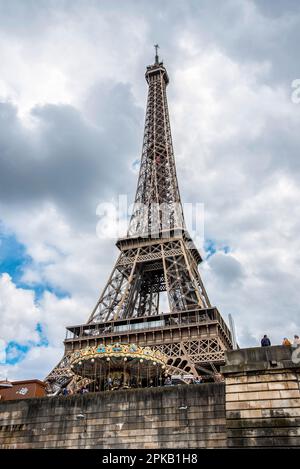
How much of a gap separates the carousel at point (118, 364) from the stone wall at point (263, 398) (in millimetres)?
12052

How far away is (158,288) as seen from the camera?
62938 mm

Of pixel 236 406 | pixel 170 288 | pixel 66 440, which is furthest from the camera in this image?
pixel 170 288

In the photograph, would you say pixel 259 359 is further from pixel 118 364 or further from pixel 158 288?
pixel 158 288

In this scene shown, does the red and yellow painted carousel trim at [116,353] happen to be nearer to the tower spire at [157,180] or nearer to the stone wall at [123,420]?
the stone wall at [123,420]

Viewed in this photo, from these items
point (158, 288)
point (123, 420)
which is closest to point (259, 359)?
point (123, 420)

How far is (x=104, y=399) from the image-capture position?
20.3 meters

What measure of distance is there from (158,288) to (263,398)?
48.1 metres

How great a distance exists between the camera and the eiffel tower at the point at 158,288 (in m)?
42.2

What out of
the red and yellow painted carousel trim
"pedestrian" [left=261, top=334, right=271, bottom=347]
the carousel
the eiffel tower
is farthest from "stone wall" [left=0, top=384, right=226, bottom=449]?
the eiffel tower

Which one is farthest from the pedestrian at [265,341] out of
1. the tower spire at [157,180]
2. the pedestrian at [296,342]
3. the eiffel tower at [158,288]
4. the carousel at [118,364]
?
the tower spire at [157,180]

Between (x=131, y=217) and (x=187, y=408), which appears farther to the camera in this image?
(x=131, y=217)
